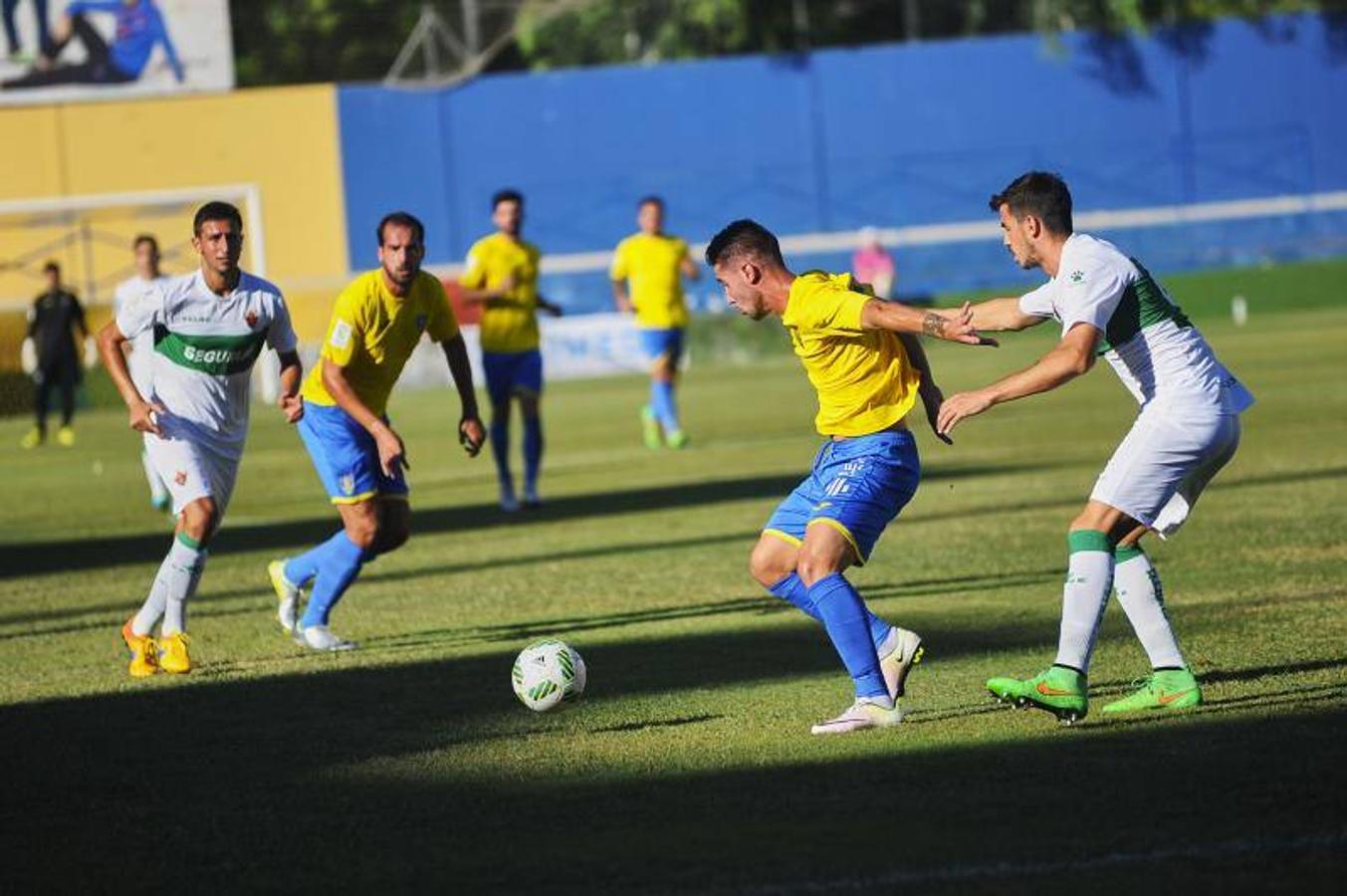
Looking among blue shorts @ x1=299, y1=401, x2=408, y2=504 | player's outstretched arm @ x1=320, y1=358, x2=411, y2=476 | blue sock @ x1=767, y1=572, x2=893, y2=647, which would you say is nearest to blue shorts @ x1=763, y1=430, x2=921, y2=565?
blue sock @ x1=767, y1=572, x2=893, y2=647

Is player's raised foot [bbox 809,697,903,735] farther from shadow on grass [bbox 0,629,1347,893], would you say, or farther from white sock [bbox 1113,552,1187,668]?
white sock [bbox 1113,552,1187,668]

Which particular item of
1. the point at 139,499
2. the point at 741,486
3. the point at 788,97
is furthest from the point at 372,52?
the point at 741,486

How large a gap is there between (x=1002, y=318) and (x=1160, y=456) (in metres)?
0.76

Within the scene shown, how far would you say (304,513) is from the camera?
780 inches

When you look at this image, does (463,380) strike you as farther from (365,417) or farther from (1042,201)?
(1042,201)

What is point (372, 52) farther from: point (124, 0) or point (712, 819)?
point (712, 819)

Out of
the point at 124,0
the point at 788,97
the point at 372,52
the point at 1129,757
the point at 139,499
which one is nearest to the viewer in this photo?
the point at 1129,757

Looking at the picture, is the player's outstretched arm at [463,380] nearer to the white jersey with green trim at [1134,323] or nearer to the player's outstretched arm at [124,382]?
the player's outstretched arm at [124,382]

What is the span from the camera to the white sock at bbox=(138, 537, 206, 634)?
36.1 ft

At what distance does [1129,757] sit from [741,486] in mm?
11805

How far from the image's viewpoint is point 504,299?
18.8 meters

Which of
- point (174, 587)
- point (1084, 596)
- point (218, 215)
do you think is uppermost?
point (218, 215)

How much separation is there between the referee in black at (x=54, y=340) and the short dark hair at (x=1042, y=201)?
2268 centimetres

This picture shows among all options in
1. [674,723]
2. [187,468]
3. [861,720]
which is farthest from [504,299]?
[861,720]
